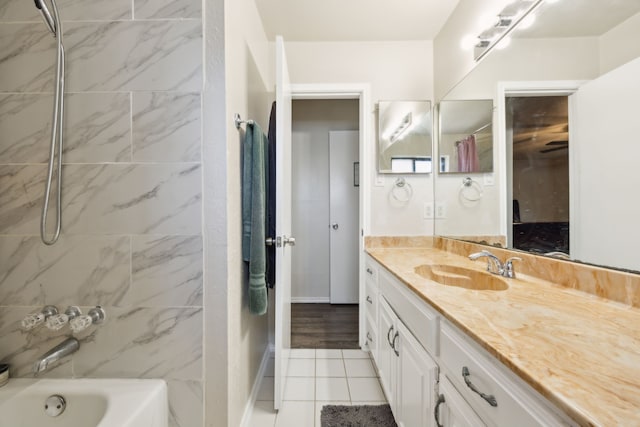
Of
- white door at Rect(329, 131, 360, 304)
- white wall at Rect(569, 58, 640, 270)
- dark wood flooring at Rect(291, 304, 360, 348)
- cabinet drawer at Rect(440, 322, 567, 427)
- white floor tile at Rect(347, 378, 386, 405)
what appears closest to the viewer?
cabinet drawer at Rect(440, 322, 567, 427)

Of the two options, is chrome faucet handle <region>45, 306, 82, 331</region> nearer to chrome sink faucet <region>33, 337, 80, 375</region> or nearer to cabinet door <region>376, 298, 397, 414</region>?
chrome sink faucet <region>33, 337, 80, 375</region>

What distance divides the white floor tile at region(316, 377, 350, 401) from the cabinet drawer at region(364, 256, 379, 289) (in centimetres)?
64

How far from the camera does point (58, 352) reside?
941 mm

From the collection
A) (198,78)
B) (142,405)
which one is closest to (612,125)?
(198,78)

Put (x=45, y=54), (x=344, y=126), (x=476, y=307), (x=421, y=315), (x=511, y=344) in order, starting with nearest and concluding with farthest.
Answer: (x=511, y=344), (x=476, y=307), (x=421, y=315), (x=45, y=54), (x=344, y=126)

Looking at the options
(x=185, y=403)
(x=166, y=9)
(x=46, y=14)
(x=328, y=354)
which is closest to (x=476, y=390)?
(x=185, y=403)

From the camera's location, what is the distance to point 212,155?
104 centimetres

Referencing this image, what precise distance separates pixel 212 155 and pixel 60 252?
2.37ft

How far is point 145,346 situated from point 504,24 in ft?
7.12

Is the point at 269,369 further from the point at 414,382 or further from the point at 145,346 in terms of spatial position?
the point at 414,382

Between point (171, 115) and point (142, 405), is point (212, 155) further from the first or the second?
point (142, 405)

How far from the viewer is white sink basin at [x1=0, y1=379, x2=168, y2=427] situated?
906mm

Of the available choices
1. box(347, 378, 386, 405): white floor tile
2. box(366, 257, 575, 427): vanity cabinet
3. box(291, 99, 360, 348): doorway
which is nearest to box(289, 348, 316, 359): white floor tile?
box(347, 378, 386, 405): white floor tile

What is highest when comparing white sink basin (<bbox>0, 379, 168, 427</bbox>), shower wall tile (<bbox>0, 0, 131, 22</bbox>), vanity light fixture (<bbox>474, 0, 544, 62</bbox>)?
vanity light fixture (<bbox>474, 0, 544, 62</bbox>)
